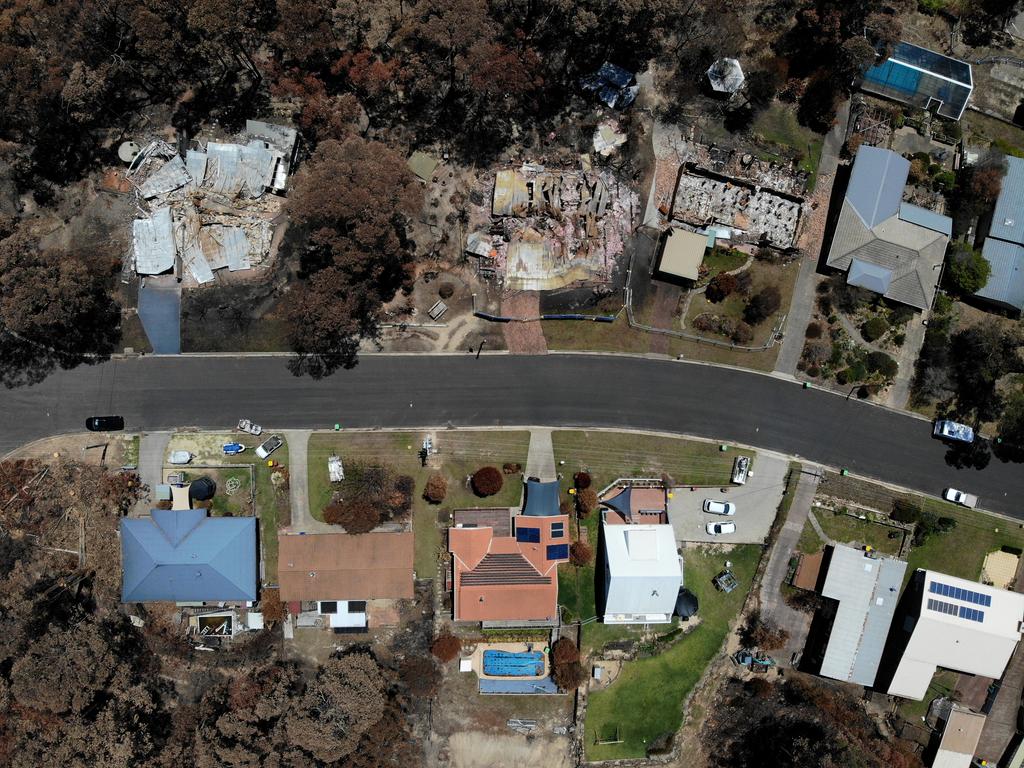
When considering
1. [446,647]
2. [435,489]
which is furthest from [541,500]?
[446,647]

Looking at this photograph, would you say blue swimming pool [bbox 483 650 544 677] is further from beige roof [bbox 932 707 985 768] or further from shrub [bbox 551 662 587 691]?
beige roof [bbox 932 707 985 768]

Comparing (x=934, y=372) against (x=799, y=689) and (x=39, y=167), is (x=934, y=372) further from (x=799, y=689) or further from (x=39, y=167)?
(x=39, y=167)

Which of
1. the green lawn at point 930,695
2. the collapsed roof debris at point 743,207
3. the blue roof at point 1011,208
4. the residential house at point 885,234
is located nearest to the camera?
the residential house at point 885,234

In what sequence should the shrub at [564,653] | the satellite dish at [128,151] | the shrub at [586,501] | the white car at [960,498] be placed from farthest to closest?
1. the white car at [960,498]
2. the satellite dish at [128,151]
3. the shrub at [586,501]
4. the shrub at [564,653]

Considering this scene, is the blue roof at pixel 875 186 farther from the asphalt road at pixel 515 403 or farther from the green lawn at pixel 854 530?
the green lawn at pixel 854 530

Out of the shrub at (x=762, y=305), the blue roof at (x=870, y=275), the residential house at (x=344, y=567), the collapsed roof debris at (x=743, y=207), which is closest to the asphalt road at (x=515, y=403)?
the shrub at (x=762, y=305)

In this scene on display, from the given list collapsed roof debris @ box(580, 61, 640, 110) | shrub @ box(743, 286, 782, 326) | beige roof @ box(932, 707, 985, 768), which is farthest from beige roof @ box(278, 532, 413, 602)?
beige roof @ box(932, 707, 985, 768)

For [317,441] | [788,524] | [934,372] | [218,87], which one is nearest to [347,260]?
[317,441]
